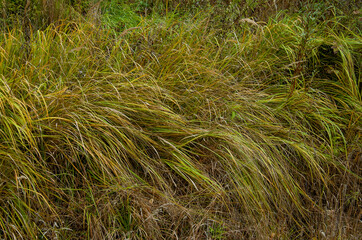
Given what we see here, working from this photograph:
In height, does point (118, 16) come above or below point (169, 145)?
above

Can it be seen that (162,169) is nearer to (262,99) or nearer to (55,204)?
(55,204)

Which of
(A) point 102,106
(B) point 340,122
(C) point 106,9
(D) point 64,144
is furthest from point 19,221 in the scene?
(C) point 106,9

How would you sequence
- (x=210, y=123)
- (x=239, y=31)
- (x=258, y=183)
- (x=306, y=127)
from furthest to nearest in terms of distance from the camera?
(x=239, y=31)
(x=306, y=127)
(x=210, y=123)
(x=258, y=183)

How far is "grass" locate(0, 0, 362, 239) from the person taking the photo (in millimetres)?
2551

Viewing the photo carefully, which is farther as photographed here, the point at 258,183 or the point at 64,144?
the point at 258,183

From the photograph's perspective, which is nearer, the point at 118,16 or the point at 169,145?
the point at 169,145

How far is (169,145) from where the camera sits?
2.96 meters

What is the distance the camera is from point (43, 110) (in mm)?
2766

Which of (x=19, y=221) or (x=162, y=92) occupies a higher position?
(x=162, y=92)

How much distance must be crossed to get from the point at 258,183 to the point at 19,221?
4.88 ft

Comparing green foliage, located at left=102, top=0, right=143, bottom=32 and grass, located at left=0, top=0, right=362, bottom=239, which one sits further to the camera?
green foliage, located at left=102, top=0, right=143, bottom=32

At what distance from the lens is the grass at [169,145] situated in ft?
8.37

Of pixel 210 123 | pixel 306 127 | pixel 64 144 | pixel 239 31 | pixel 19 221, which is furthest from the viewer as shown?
pixel 239 31

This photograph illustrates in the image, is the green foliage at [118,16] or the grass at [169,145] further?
the green foliage at [118,16]
